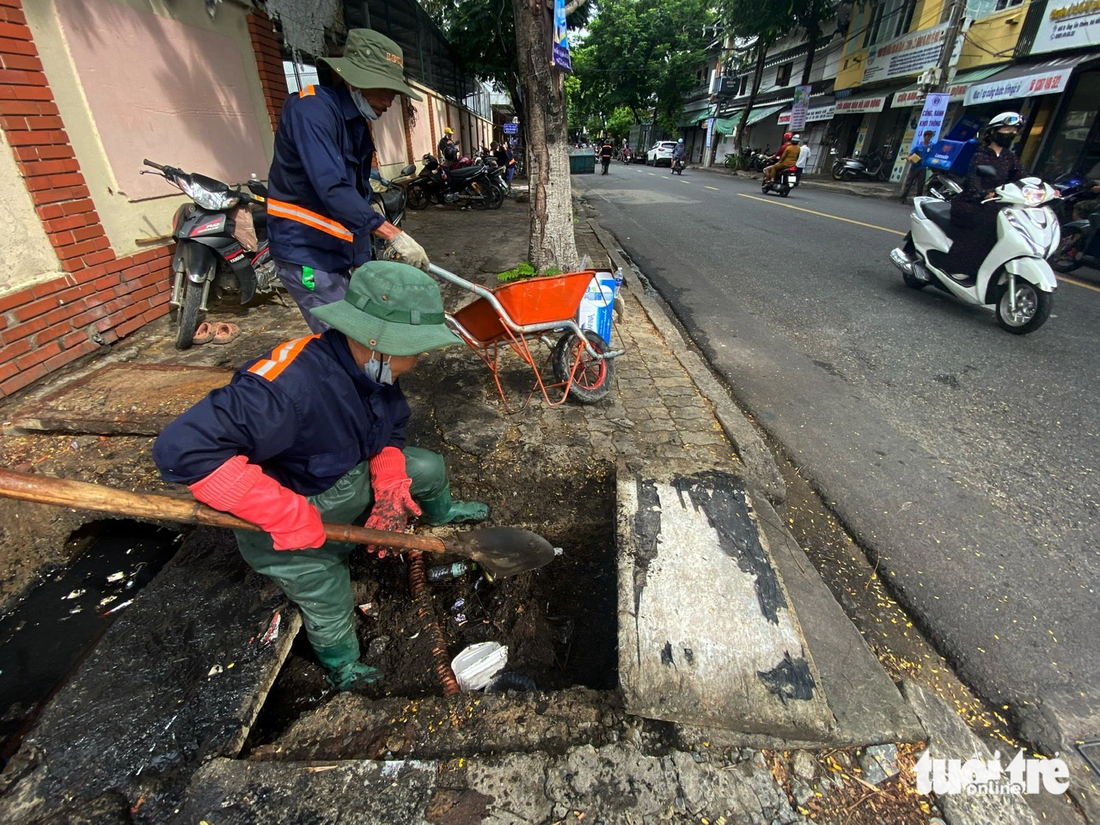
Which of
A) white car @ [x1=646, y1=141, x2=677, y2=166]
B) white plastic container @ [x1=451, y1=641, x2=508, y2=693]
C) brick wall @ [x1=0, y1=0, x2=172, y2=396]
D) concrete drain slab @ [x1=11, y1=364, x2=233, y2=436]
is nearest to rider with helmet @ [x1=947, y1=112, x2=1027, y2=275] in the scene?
white plastic container @ [x1=451, y1=641, x2=508, y2=693]

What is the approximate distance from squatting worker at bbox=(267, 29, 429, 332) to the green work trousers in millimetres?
1343

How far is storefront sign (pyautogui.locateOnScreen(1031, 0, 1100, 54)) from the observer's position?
39.4 ft

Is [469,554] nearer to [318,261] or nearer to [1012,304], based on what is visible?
[318,261]

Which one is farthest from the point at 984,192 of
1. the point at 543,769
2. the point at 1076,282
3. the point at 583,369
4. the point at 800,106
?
the point at 800,106

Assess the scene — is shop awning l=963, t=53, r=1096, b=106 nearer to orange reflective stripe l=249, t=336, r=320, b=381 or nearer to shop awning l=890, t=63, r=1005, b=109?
shop awning l=890, t=63, r=1005, b=109

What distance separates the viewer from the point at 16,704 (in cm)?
183

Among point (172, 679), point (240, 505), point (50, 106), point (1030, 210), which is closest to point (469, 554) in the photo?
point (240, 505)

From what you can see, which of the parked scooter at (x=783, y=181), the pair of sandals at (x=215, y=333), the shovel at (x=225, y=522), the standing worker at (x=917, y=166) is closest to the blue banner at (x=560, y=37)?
the pair of sandals at (x=215, y=333)

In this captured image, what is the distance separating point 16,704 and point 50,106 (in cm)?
369

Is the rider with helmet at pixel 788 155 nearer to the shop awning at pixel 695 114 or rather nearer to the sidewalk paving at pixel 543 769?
the sidewalk paving at pixel 543 769

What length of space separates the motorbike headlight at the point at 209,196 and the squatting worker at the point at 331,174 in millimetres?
1911

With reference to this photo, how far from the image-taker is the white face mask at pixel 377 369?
1709mm

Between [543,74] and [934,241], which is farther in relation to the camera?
[934,241]

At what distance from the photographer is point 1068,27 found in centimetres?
1273
